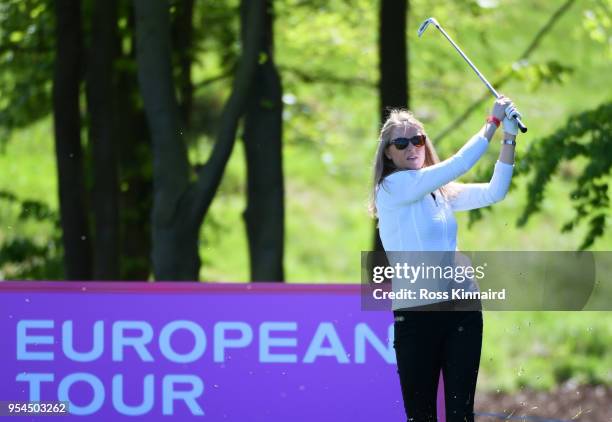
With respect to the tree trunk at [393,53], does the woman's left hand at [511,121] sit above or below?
below

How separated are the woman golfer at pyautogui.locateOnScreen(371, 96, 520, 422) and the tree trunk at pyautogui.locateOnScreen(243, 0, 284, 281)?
163 inches

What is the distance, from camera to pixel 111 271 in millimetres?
9859

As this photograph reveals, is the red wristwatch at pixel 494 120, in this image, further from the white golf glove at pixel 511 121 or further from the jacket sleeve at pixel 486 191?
the jacket sleeve at pixel 486 191

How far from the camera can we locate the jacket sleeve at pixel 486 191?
16.5 feet

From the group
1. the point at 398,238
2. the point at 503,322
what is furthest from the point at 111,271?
the point at 503,322

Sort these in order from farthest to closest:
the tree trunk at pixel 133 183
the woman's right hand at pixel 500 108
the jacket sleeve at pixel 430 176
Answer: the tree trunk at pixel 133 183
the woman's right hand at pixel 500 108
the jacket sleeve at pixel 430 176

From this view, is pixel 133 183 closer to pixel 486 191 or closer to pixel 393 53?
pixel 393 53

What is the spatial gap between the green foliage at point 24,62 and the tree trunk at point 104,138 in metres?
1.88

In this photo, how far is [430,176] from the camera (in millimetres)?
4910

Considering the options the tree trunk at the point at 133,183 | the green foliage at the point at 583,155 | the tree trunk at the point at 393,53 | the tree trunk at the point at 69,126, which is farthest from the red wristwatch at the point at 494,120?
the tree trunk at the point at 133,183

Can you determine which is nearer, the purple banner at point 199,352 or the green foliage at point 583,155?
the purple banner at point 199,352

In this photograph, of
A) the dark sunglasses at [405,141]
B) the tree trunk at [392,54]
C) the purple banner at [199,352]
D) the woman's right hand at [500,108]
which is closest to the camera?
the woman's right hand at [500,108]

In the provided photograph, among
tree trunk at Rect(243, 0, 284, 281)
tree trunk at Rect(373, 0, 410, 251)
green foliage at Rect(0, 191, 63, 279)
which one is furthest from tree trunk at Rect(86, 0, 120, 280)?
tree trunk at Rect(373, 0, 410, 251)

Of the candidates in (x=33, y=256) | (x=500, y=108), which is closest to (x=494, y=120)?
(x=500, y=108)
